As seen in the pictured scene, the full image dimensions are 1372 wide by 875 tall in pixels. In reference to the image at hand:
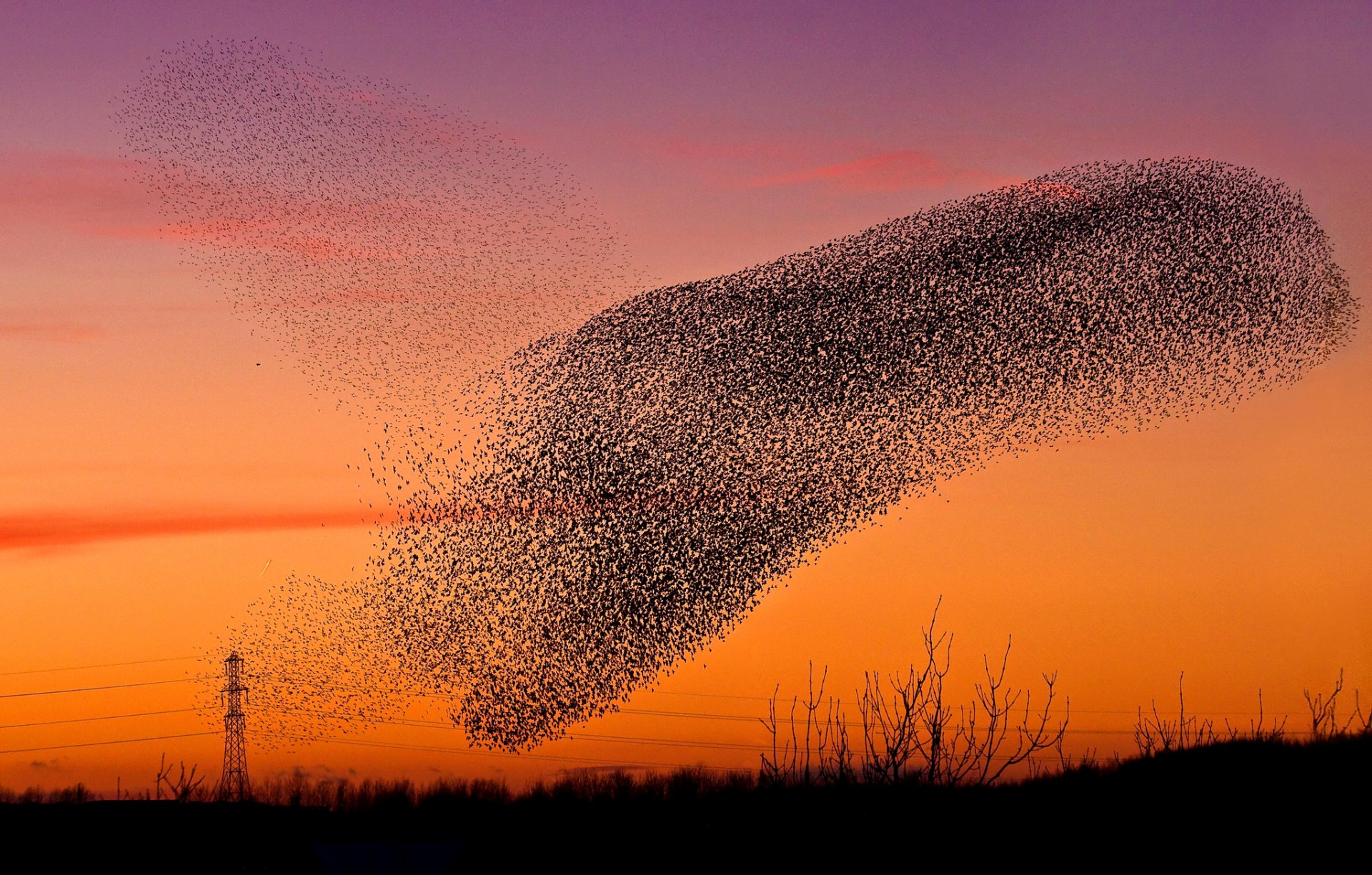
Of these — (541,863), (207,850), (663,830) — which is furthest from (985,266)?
(207,850)

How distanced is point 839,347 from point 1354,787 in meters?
13.6

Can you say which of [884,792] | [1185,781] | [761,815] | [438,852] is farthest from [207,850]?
[1185,781]

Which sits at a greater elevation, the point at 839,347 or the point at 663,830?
the point at 839,347

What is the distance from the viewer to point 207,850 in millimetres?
25281

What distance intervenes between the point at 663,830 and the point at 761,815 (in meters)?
3.84

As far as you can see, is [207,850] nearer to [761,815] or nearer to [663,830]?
[663,830]

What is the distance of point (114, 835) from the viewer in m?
25.8

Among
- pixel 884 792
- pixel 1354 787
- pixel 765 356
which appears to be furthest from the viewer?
pixel 765 356

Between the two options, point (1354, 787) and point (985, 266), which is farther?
point (985, 266)

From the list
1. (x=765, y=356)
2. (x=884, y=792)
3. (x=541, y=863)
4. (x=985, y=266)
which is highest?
(x=985, y=266)

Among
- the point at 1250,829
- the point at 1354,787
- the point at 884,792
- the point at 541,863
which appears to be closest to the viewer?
the point at 884,792

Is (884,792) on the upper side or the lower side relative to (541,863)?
upper

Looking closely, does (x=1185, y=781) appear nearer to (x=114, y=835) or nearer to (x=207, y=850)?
(x=207, y=850)

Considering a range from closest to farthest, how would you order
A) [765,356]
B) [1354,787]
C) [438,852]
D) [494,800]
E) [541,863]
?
1. [1354,787]
2. [438,852]
3. [541,863]
4. [765,356]
5. [494,800]
